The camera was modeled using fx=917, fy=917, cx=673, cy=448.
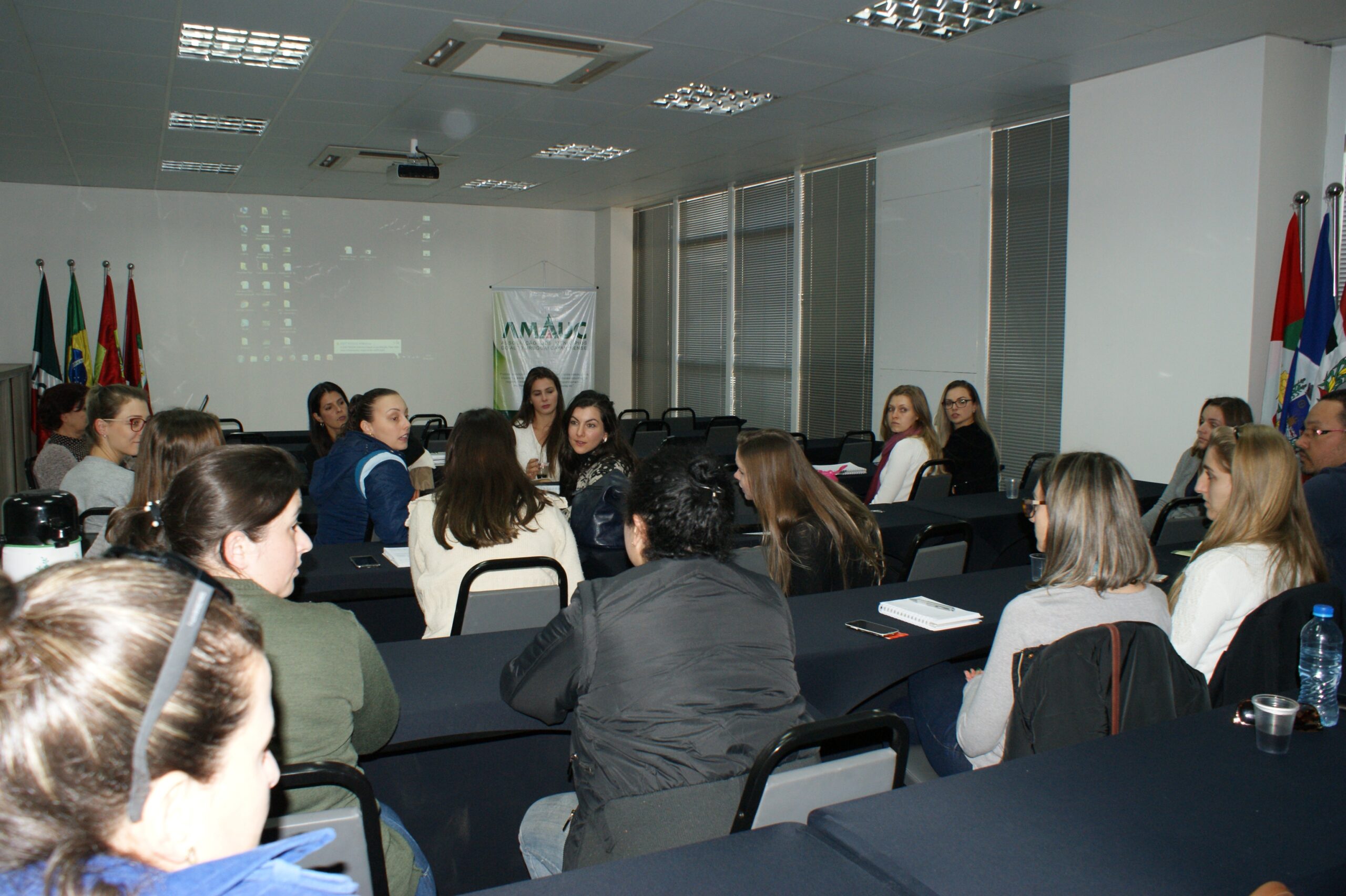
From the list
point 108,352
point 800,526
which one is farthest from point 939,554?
point 108,352

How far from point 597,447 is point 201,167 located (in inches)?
220

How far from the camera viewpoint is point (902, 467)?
17.1 ft

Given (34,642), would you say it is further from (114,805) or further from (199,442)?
(199,442)

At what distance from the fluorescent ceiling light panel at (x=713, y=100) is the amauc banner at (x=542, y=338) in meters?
4.50

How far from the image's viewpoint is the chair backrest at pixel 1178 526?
399 cm

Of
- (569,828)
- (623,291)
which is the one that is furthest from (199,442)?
(623,291)

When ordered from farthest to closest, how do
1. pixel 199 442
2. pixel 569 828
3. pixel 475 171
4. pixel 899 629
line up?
1. pixel 475 171
2. pixel 199 442
3. pixel 899 629
4. pixel 569 828

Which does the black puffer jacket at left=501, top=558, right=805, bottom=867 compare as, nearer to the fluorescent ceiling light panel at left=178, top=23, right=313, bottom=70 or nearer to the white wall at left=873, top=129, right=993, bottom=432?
the fluorescent ceiling light panel at left=178, top=23, right=313, bottom=70

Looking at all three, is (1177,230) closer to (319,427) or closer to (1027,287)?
(1027,287)

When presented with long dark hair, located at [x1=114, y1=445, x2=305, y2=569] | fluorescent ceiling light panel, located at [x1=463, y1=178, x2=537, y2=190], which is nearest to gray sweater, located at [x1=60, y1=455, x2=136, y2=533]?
long dark hair, located at [x1=114, y1=445, x2=305, y2=569]

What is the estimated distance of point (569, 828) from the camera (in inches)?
65.2

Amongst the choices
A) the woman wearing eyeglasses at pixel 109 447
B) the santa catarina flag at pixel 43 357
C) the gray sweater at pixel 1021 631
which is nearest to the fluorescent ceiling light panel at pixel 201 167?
the santa catarina flag at pixel 43 357

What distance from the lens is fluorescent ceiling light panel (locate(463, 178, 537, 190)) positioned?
902 centimetres

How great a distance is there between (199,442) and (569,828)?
1.80m
